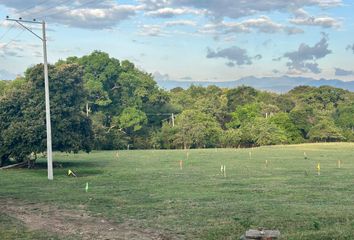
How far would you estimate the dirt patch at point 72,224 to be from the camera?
Result: 13.5 metres

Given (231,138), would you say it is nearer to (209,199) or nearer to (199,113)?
(199,113)

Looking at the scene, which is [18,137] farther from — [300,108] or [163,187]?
[300,108]

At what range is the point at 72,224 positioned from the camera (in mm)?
15344

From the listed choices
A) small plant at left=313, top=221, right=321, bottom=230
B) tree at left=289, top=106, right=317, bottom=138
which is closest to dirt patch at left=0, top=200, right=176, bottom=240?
small plant at left=313, top=221, right=321, bottom=230

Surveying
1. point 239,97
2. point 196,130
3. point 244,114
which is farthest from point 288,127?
point 196,130

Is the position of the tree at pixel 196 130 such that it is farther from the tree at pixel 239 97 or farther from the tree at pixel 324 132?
the tree at pixel 324 132

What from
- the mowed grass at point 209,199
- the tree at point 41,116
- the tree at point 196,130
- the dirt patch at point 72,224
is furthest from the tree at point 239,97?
the dirt patch at point 72,224

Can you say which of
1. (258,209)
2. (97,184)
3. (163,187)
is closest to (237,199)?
(258,209)

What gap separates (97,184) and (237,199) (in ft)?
32.4

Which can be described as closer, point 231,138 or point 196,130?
point 196,130

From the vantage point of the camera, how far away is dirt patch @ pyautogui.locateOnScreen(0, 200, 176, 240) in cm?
1348

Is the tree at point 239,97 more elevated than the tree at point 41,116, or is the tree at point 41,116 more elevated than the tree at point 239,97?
the tree at point 239,97

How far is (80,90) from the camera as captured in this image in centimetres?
4075

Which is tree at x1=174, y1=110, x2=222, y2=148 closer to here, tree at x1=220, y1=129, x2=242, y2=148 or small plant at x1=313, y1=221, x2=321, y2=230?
tree at x1=220, y1=129, x2=242, y2=148
